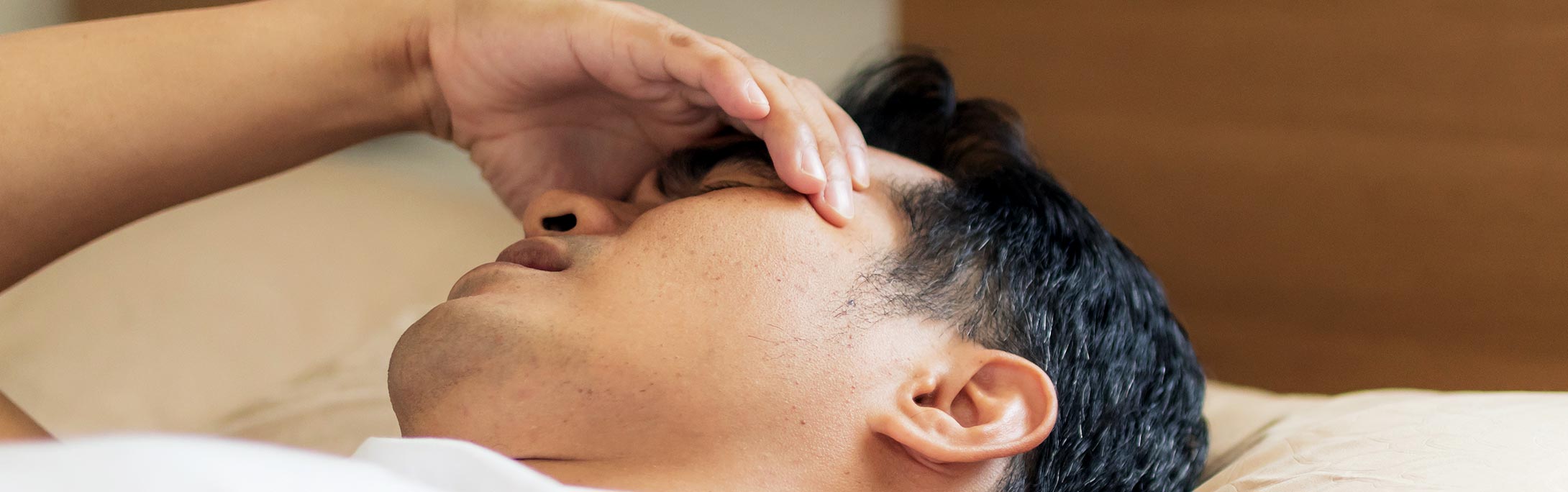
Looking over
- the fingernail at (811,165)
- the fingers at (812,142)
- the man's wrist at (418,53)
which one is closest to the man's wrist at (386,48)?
the man's wrist at (418,53)

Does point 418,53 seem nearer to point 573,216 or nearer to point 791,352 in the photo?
point 573,216

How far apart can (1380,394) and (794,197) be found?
69 cm

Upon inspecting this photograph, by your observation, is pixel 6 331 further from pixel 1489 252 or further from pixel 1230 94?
pixel 1489 252

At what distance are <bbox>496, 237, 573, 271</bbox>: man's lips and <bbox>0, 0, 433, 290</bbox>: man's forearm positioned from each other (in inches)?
12.1

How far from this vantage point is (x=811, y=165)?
32.4 inches

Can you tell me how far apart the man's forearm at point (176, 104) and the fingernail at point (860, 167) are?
48 cm

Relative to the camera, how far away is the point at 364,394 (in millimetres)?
1340

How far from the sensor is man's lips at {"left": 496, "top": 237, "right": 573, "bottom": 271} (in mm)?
846

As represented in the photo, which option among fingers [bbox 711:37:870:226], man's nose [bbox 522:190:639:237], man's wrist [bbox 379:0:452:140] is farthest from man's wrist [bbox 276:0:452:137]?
fingers [bbox 711:37:870:226]

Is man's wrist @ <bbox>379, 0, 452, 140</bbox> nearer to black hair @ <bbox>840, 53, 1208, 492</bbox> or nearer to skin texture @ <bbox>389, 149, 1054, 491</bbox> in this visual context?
skin texture @ <bbox>389, 149, 1054, 491</bbox>

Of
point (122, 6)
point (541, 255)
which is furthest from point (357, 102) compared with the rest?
point (122, 6)

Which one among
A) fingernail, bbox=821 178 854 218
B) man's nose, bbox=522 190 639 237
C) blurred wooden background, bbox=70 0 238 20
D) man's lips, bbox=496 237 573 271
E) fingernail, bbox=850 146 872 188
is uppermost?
blurred wooden background, bbox=70 0 238 20

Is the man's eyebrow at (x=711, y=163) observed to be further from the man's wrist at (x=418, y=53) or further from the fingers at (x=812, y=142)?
the man's wrist at (x=418, y=53)

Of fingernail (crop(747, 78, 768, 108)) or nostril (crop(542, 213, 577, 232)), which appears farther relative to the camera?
nostril (crop(542, 213, 577, 232))
